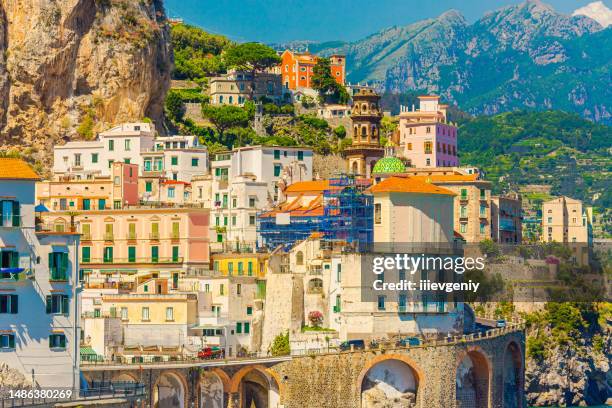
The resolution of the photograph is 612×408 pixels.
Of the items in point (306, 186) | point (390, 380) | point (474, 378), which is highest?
point (306, 186)

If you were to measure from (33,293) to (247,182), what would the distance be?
4463 cm

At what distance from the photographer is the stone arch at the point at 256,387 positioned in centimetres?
9225

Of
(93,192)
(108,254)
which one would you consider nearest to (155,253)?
(108,254)

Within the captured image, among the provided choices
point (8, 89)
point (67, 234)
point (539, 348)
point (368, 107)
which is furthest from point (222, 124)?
point (67, 234)

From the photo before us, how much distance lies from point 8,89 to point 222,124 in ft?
91.8

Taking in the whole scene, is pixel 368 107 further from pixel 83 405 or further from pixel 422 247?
pixel 83 405

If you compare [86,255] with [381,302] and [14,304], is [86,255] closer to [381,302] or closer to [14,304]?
[381,302]

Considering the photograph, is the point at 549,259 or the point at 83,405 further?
the point at 549,259

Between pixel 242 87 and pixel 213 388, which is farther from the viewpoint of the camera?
pixel 242 87

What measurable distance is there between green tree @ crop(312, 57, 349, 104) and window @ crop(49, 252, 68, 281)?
3753 inches

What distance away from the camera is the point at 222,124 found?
14875 centimetres

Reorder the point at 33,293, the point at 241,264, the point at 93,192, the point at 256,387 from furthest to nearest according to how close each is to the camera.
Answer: the point at 93,192
the point at 241,264
the point at 256,387
the point at 33,293

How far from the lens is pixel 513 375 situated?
4156 inches

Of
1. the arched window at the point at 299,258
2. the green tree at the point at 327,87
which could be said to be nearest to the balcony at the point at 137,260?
the arched window at the point at 299,258
